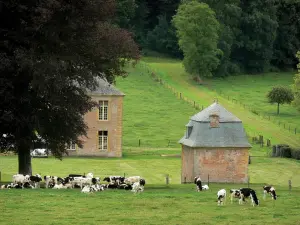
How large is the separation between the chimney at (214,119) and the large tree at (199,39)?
61.0 meters

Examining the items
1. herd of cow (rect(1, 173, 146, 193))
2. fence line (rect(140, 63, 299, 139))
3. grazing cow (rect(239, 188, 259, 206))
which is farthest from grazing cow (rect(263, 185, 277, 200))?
fence line (rect(140, 63, 299, 139))

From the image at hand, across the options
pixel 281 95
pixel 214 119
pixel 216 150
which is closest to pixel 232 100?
pixel 281 95

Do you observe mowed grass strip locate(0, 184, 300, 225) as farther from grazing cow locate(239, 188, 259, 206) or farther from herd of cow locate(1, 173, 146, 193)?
herd of cow locate(1, 173, 146, 193)

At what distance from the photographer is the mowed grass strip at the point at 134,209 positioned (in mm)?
34594

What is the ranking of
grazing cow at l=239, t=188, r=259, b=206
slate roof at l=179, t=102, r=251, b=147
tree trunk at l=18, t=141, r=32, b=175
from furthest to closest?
slate roof at l=179, t=102, r=251, b=147 → tree trunk at l=18, t=141, r=32, b=175 → grazing cow at l=239, t=188, r=259, b=206

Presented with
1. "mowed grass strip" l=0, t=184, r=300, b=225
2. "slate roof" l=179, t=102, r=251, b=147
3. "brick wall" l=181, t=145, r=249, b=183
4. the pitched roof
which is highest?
the pitched roof

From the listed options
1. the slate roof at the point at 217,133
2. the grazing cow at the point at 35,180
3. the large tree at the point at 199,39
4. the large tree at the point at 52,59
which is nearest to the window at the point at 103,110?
the slate roof at the point at 217,133

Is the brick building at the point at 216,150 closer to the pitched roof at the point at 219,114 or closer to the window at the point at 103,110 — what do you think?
the pitched roof at the point at 219,114

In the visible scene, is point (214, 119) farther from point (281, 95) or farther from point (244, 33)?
point (244, 33)

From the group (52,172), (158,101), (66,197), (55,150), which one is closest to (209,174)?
(52,172)

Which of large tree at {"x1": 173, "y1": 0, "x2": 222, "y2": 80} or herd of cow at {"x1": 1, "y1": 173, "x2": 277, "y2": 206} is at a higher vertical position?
large tree at {"x1": 173, "y1": 0, "x2": 222, "y2": 80}

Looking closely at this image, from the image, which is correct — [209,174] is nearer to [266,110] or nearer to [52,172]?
[52,172]

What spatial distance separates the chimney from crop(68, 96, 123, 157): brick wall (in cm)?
1876

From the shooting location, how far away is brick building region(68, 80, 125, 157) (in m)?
84.3
